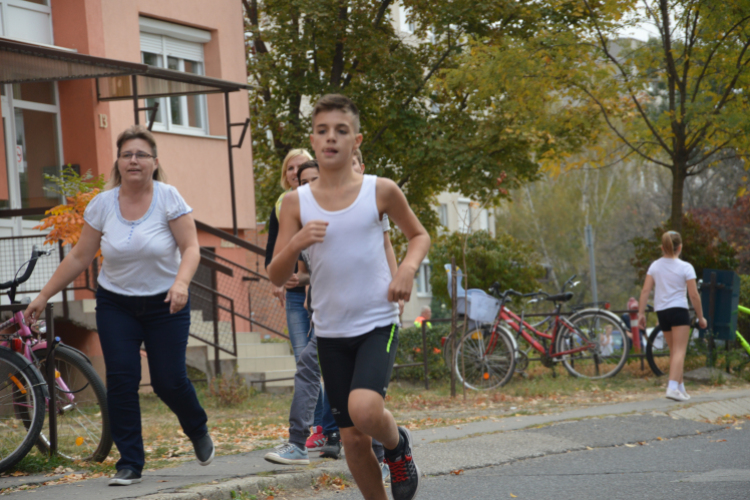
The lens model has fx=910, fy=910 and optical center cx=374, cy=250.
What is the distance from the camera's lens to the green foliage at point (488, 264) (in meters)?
27.3

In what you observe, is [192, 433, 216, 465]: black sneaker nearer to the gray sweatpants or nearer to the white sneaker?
the gray sweatpants

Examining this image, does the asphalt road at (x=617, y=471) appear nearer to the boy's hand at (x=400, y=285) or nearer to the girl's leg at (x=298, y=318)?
the girl's leg at (x=298, y=318)

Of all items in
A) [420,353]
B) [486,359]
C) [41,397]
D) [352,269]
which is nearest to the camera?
[352,269]

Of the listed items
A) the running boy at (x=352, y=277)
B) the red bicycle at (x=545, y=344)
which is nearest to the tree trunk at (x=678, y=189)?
the red bicycle at (x=545, y=344)

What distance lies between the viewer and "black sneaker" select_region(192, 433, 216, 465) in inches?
213

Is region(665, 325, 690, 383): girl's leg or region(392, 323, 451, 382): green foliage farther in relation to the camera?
region(392, 323, 451, 382): green foliage

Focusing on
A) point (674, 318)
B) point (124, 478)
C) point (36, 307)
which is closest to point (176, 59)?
point (674, 318)

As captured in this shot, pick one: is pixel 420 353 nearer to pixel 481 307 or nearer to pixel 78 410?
pixel 481 307

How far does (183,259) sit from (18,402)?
1.46 meters

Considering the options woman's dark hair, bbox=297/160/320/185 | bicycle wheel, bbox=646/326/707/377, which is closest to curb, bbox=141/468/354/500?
woman's dark hair, bbox=297/160/320/185

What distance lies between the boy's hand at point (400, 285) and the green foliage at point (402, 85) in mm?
15028

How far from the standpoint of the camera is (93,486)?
510cm

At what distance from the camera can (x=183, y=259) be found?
5199 millimetres

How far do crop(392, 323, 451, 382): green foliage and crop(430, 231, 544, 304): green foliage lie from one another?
1152cm
